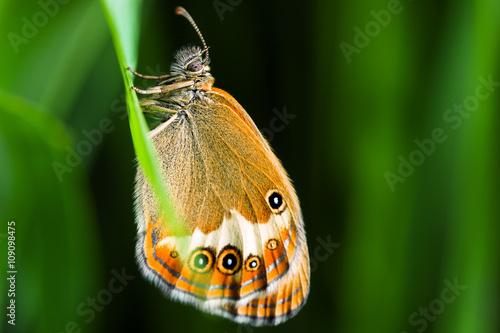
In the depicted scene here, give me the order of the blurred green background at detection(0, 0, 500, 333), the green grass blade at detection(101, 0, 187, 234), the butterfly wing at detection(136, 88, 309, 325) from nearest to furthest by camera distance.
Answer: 1. the green grass blade at detection(101, 0, 187, 234)
2. the blurred green background at detection(0, 0, 500, 333)
3. the butterfly wing at detection(136, 88, 309, 325)

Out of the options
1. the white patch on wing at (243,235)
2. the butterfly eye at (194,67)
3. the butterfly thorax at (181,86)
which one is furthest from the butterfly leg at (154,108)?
the white patch on wing at (243,235)

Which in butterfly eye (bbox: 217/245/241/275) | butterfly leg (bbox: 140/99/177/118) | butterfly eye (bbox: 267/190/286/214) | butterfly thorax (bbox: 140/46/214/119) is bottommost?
butterfly eye (bbox: 217/245/241/275)

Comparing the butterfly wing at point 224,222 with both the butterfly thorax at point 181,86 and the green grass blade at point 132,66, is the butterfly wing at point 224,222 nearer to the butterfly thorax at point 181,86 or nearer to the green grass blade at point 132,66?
the butterfly thorax at point 181,86

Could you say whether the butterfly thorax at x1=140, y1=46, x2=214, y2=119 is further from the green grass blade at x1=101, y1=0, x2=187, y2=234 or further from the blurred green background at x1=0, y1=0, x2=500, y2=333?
the green grass blade at x1=101, y1=0, x2=187, y2=234

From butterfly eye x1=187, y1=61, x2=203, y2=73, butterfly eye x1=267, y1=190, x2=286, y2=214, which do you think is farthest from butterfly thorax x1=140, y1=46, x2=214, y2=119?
butterfly eye x1=267, y1=190, x2=286, y2=214

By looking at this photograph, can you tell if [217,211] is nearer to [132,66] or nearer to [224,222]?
[224,222]

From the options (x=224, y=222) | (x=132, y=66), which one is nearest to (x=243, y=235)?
(x=224, y=222)
